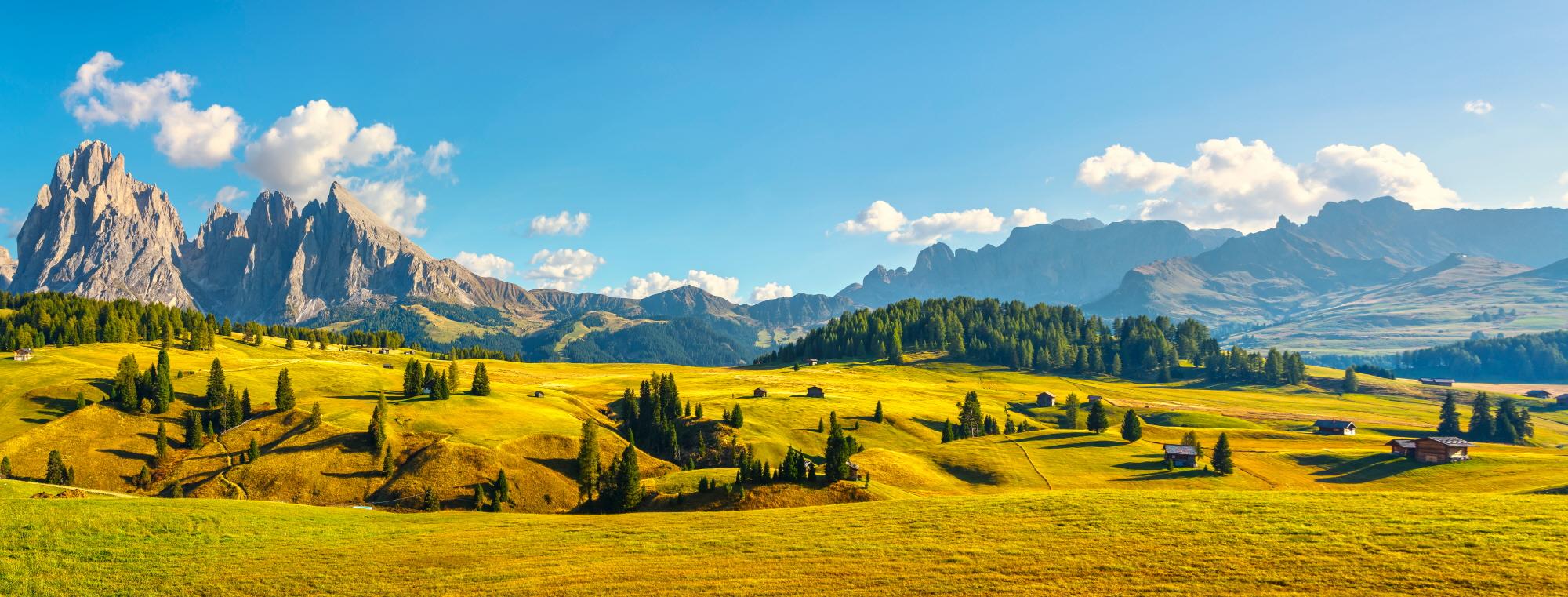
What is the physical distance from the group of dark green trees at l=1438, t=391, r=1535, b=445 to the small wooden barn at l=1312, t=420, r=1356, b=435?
20.7 m

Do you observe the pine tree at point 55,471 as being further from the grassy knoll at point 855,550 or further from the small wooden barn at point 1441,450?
the small wooden barn at point 1441,450

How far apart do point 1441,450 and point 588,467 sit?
124m

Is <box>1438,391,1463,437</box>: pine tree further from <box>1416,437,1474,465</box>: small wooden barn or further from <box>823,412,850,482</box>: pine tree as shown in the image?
<box>823,412,850,482</box>: pine tree

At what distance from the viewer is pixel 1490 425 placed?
15425cm

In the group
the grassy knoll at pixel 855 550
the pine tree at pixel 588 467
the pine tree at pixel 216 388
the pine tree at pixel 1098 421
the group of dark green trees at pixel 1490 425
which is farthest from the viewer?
the group of dark green trees at pixel 1490 425

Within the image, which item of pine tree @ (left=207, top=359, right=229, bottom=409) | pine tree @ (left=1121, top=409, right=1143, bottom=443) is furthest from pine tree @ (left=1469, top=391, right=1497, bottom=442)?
pine tree @ (left=207, top=359, right=229, bottom=409)

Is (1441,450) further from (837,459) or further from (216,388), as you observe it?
(216,388)

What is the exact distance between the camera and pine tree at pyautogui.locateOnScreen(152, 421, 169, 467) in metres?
105

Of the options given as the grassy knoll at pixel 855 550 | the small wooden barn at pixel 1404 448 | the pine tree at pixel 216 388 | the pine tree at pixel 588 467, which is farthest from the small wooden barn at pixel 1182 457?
the pine tree at pixel 216 388

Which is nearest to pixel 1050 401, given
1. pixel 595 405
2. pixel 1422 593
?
pixel 595 405

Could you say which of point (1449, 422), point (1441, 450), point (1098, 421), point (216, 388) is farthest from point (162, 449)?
point (1449, 422)

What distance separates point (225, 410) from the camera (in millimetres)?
120438

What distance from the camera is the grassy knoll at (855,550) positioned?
1287 inches

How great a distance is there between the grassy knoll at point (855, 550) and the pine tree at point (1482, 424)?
15301cm
